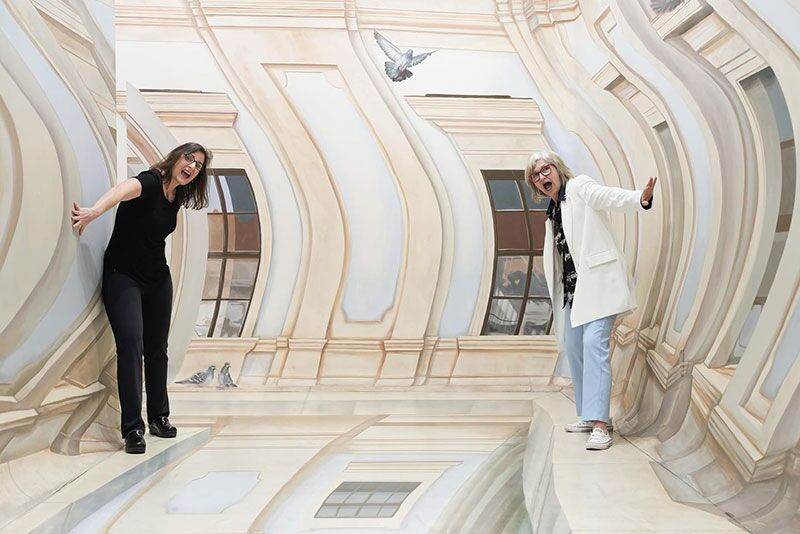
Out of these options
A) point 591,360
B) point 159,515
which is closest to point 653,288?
point 591,360

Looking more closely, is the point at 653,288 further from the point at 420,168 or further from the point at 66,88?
the point at 66,88

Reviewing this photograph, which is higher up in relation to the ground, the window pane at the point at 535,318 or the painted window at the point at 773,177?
the painted window at the point at 773,177

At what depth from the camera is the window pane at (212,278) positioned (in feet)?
15.3

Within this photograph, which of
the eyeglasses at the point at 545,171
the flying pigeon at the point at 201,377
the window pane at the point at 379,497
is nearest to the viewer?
the window pane at the point at 379,497

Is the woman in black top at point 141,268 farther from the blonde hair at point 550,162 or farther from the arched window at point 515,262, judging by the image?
the arched window at point 515,262

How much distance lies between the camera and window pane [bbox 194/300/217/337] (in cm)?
466

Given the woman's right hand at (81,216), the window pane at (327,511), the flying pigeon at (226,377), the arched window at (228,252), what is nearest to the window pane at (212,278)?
the arched window at (228,252)

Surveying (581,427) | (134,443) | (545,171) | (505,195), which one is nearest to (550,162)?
(545,171)

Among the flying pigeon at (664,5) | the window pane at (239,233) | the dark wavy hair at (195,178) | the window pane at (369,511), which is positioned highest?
the flying pigeon at (664,5)

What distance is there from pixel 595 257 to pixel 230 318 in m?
2.61

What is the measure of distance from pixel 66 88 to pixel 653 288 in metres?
2.79

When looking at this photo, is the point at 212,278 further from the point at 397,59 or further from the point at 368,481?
the point at 368,481

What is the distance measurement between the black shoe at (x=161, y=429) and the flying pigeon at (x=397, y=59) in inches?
105

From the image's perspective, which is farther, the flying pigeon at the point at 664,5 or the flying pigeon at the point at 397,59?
the flying pigeon at the point at 397,59
